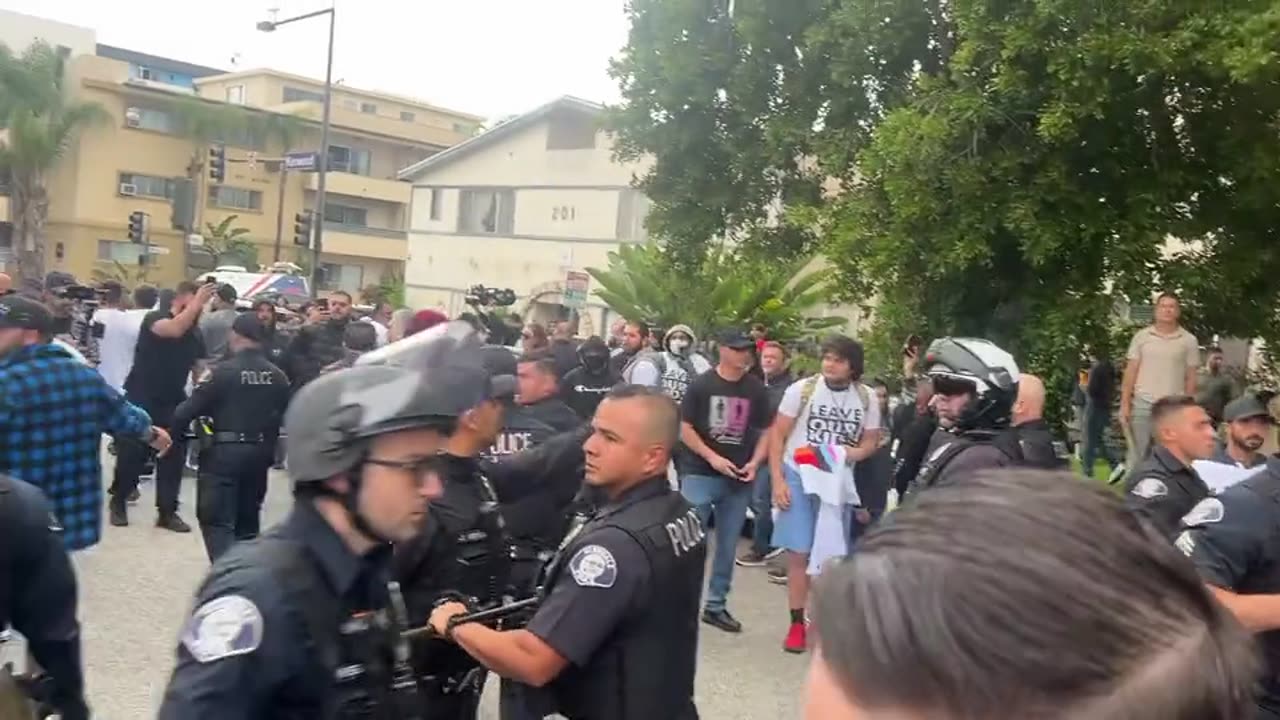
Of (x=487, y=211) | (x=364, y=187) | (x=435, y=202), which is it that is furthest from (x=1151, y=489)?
(x=364, y=187)

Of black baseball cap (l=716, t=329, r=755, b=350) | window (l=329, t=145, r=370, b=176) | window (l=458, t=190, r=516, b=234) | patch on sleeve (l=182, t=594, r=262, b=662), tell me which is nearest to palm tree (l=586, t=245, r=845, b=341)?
black baseball cap (l=716, t=329, r=755, b=350)

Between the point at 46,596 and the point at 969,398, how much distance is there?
353 cm

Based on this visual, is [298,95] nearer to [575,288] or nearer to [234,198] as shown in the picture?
[234,198]

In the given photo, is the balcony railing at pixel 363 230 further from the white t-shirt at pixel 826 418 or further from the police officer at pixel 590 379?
the white t-shirt at pixel 826 418

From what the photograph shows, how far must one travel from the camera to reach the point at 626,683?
3545 millimetres

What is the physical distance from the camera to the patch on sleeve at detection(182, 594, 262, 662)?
90.2 inches

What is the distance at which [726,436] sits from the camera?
27.9ft

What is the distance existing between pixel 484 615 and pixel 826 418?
4.49 m

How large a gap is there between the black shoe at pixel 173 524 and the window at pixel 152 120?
43239mm

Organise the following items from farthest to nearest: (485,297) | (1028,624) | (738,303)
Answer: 1. (738,303)
2. (485,297)
3. (1028,624)

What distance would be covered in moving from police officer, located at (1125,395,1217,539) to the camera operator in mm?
10593

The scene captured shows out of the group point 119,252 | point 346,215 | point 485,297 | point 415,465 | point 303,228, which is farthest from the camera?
point 346,215

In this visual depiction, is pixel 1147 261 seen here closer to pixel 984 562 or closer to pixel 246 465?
pixel 246 465

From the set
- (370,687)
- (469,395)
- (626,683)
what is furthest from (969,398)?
(370,687)
